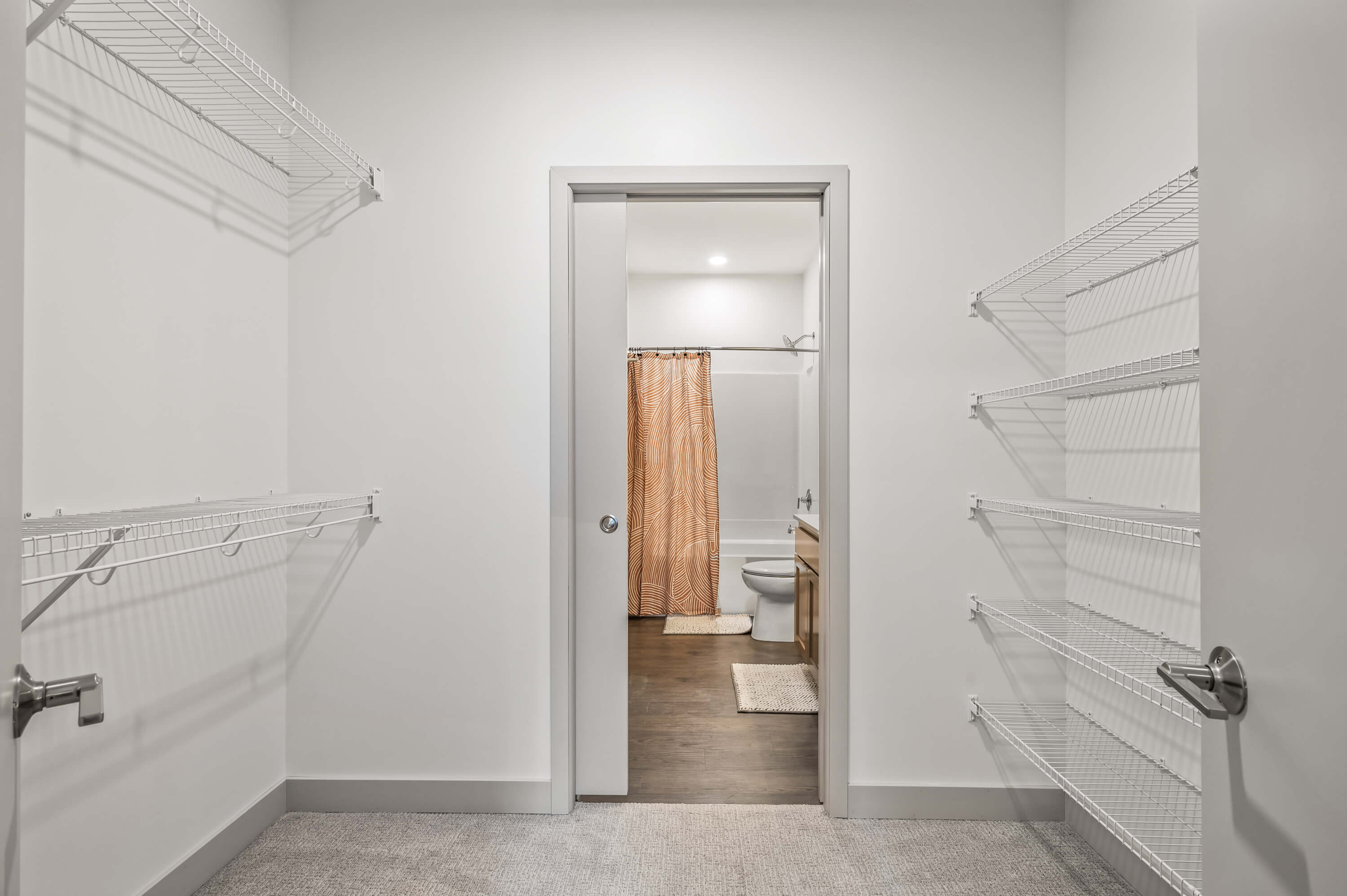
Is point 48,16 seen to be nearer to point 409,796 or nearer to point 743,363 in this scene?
point 409,796

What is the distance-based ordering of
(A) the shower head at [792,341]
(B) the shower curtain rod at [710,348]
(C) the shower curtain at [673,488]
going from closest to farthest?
(C) the shower curtain at [673,488]
(B) the shower curtain rod at [710,348]
(A) the shower head at [792,341]

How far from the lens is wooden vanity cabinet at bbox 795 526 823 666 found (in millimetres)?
2943

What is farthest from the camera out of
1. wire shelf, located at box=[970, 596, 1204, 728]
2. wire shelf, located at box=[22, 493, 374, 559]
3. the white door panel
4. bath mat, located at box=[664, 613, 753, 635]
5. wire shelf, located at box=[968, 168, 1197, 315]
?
bath mat, located at box=[664, 613, 753, 635]

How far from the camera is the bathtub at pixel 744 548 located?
15.0 ft

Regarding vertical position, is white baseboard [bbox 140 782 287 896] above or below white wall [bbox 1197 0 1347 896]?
below

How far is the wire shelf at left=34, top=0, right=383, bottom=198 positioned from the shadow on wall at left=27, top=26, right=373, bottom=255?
0.02 metres

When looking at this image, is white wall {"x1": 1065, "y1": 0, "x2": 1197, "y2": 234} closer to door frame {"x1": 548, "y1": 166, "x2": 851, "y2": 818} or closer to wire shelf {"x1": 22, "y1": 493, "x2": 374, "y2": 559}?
door frame {"x1": 548, "y1": 166, "x2": 851, "y2": 818}

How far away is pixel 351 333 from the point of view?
2117 millimetres

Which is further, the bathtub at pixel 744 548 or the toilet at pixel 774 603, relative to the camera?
the bathtub at pixel 744 548

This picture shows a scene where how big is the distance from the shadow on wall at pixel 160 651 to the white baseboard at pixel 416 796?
26 cm

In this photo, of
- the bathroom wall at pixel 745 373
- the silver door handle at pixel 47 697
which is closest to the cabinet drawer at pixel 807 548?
the bathroom wall at pixel 745 373

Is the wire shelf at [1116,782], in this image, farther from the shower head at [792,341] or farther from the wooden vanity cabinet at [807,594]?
the shower head at [792,341]

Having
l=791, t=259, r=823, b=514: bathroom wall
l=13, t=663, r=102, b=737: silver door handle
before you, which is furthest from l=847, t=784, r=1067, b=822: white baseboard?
l=791, t=259, r=823, b=514: bathroom wall

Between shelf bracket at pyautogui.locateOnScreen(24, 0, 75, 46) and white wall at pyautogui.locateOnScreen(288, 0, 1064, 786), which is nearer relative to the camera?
shelf bracket at pyautogui.locateOnScreen(24, 0, 75, 46)
